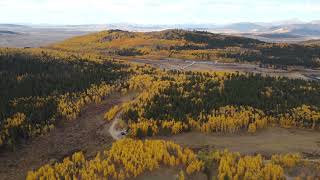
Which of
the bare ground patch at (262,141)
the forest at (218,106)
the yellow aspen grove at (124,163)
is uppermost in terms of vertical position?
the forest at (218,106)

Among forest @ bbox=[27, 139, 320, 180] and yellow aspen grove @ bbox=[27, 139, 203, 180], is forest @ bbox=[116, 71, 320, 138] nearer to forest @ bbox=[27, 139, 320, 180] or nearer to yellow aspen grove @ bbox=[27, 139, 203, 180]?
yellow aspen grove @ bbox=[27, 139, 203, 180]

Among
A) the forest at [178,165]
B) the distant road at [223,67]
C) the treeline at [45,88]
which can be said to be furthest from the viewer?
the distant road at [223,67]

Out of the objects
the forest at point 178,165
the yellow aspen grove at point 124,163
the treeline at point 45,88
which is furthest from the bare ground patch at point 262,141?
the treeline at point 45,88

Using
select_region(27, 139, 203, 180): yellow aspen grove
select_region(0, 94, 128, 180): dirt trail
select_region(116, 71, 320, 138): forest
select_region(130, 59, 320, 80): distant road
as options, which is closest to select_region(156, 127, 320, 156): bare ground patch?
select_region(116, 71, 320, 138): forest

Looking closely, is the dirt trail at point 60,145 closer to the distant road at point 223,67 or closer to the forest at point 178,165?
the forest at point 178,165

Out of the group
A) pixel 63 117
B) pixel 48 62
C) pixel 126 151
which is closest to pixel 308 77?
pixel 48 62

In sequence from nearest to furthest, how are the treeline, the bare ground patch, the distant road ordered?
the bare ground patch, the treeline, the distant road

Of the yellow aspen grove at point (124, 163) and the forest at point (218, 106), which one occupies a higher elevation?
the forest at point (218, 106)

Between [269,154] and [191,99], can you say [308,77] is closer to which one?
[191,99]
